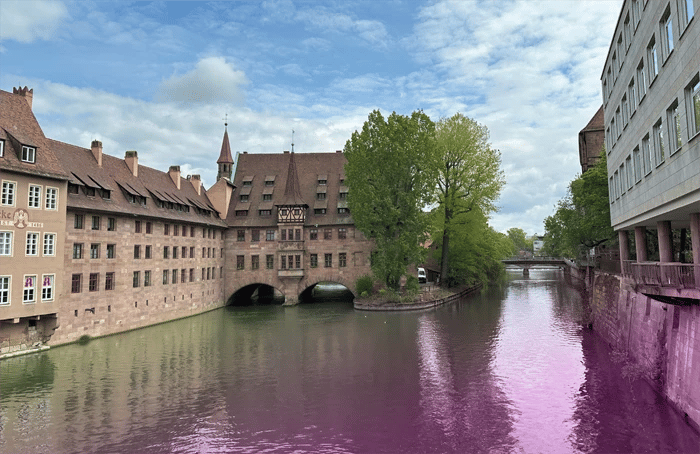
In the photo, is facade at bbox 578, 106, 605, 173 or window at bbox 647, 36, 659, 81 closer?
window at bbox 647, 36, 659, 81

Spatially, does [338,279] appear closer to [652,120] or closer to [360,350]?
[360,350]

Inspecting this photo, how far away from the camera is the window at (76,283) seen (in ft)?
100

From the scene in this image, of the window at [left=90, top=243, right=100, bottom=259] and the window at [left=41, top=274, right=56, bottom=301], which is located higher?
the window at [left=90, top=243, right=100, bottom=259]

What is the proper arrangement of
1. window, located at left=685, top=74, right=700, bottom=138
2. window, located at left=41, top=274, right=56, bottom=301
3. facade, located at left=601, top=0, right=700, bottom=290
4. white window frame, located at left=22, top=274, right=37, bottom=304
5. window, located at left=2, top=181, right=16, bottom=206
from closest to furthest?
1. window, located at left=685, top=74, right=700, bottom=138
2. facade, located at left=601, top=0, right=700, bottom=290
3. window, located at left=2, top=181, right=16, bottom=206
4. white window frame, located at left=22, top=274, right=37, bottom=304
5. window, located at left=41, top=274, right=56, bottom=301

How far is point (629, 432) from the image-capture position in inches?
577

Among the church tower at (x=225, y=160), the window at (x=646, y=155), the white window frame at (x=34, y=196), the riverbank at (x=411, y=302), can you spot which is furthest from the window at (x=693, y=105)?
the church tower at (x=225, y=160)

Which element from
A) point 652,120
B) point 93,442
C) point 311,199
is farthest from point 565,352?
point 311,199

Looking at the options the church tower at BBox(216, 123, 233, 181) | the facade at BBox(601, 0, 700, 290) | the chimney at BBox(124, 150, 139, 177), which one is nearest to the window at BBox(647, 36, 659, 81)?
the facade at BBox(601, 0, 700, 290)

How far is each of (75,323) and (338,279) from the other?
25.7m

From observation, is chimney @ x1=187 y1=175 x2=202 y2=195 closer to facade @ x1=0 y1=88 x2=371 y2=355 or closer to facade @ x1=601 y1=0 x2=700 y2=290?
facade @ x1=0 y1=88 x2=371 y2=355

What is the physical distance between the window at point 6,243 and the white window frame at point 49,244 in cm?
210

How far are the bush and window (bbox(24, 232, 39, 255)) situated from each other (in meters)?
29.3

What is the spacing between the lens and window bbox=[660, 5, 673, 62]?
16625mm

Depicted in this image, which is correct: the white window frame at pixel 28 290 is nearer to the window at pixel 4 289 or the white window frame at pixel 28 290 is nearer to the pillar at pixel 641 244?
the window at pixel 4 289
